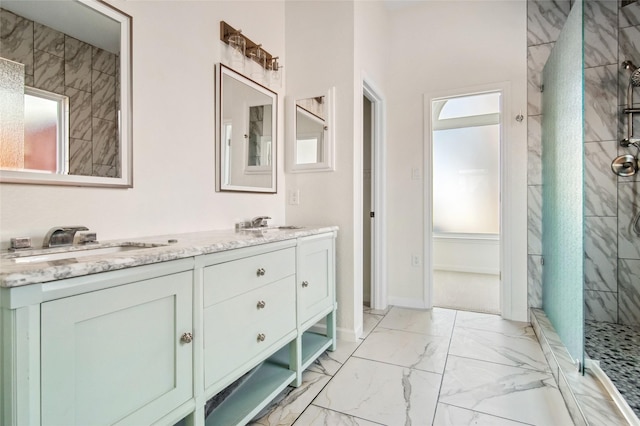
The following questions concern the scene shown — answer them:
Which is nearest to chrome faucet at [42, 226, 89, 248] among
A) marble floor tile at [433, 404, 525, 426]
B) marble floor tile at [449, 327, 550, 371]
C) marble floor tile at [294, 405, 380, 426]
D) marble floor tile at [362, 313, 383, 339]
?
marble floor tile at [294, 405, 380, 426]

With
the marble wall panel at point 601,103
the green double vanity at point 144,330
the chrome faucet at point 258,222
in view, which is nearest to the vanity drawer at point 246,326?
the green double vanity at point 144,330

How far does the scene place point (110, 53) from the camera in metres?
1.33

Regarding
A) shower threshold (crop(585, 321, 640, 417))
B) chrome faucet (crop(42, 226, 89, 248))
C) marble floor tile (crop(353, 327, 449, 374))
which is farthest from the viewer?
marble floor tile (crop(353, 327, 449, 374))

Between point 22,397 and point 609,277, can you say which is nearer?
point 22,397

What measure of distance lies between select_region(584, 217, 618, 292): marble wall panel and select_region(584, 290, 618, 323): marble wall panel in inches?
1.9

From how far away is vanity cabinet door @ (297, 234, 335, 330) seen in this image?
1.82 meters

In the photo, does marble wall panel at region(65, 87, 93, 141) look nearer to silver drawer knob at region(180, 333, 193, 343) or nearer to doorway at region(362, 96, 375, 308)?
silver drawer knob at region(180, 333, 193, 343)

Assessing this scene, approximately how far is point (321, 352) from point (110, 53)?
1.89 meters

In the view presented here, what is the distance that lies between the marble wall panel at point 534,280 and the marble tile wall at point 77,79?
3.07 meters

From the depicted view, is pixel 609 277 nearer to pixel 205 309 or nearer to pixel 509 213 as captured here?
pixel 509 213

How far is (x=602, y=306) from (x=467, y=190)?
247cm

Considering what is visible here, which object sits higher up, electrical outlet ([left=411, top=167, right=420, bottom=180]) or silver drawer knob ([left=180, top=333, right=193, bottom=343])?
electrical outlet ([left=411, top=167, right=420, bottom=180])

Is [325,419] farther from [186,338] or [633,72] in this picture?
[633,72]

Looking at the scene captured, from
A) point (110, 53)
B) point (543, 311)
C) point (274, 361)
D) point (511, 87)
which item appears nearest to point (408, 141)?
point (511, 87)
